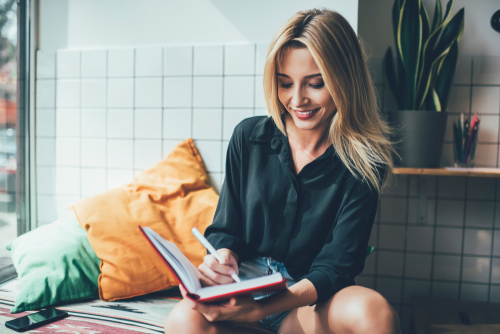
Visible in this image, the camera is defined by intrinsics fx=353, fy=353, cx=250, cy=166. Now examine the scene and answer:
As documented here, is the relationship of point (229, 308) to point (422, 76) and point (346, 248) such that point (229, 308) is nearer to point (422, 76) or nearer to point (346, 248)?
point (346, 248)

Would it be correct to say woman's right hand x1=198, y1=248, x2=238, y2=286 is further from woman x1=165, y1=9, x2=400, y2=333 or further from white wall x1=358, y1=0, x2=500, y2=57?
white wall x1=358, y1=0, x2=500, y2=57

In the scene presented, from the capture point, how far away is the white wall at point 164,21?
163 cm

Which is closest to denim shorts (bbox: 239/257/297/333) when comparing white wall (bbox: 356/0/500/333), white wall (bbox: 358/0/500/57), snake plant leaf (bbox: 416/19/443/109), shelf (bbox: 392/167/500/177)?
shelf (bbox: 392/167/500/177)

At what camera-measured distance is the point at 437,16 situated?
5.21ft

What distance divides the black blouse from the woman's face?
114 mm

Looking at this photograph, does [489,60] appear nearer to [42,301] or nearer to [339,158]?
[339,158]

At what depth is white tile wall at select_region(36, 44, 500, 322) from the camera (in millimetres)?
1715

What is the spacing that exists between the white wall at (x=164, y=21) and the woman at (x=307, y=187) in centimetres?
59

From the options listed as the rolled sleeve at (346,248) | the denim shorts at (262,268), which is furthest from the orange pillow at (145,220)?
the rolled sleeve at (346,248)

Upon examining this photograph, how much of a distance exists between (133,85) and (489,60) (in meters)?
1.76

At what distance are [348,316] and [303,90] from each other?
634mm

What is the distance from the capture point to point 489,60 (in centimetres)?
171

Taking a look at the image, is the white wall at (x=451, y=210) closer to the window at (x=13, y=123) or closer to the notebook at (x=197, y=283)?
the notebook at (x=197, y=283)

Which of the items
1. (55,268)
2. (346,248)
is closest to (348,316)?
(346,248)
